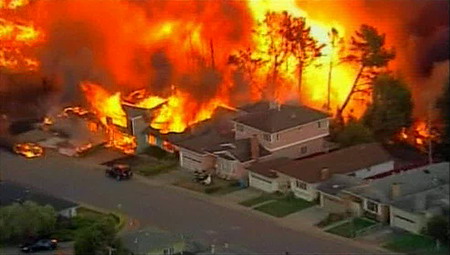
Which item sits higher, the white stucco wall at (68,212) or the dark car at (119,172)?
the dark car at (119,172)

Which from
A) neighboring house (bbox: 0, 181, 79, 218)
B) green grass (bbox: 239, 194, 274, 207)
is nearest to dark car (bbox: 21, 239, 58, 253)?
neighboring house (bbox: 0, 181, 79, 218)

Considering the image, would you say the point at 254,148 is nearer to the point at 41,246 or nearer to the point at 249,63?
the point at 249,63

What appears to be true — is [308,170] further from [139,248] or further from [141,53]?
[141,53]

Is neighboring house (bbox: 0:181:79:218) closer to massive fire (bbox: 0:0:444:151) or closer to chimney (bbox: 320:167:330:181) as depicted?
chimney (bbox: 320:167:330:181)

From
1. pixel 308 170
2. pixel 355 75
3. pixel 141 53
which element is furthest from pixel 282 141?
pixel 141 53

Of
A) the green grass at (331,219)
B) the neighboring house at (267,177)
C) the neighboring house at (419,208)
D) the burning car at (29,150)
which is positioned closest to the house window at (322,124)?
the neighboring house at (267,177)

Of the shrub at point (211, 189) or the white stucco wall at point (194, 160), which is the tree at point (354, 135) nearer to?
the white stucco wall at point (194, 160)
